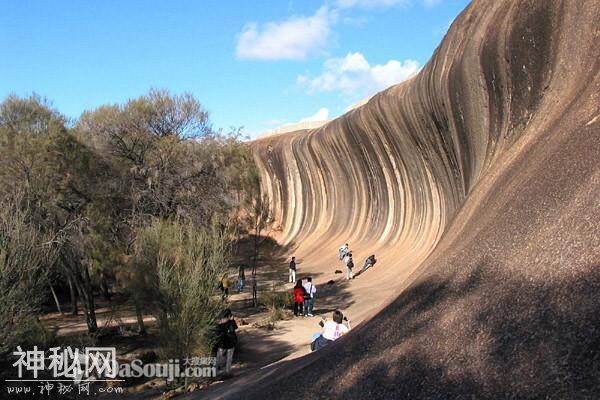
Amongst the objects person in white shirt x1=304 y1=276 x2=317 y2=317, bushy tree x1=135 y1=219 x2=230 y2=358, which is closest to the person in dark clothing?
bushy tree x1=135 y1=219 x2=230 y2=358

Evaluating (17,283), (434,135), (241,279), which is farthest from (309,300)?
(17,283)

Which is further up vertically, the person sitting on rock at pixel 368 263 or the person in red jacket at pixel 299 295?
the person sitting on rock at pixel 368 263

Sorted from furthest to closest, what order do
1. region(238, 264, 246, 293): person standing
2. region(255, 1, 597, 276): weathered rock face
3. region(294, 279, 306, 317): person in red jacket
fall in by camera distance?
region(238, 264, 246, 293): person standing → region(294, 279, 306, 317): person in red jacket → region(255, 1, 597, 276): weathered rock face

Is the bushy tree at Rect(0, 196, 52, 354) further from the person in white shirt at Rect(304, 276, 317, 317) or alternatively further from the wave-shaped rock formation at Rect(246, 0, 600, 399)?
the person in white shirt at Rect(304, 276, 317, 317)

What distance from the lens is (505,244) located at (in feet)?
15.6

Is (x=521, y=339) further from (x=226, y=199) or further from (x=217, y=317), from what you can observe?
(x=226, y=199)

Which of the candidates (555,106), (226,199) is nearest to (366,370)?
(555,106)

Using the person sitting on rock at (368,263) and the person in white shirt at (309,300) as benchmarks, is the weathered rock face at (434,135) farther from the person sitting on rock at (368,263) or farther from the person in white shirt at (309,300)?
the person in white shirt at (309,300)

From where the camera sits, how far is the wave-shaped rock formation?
11.3 ft

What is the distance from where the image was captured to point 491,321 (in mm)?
3938

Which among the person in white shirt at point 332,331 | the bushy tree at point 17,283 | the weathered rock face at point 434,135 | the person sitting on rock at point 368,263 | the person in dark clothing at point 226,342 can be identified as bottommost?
the person in dark clothing at point 226,342

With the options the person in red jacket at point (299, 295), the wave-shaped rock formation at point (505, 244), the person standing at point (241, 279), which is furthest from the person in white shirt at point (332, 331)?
the person standing at point (241, 279)

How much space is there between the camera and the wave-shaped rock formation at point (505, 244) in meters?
3.45

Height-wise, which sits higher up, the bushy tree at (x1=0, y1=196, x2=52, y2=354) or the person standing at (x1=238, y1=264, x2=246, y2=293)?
the bushy tree at (x1=0, y1=196, x2=52, y2=354)
